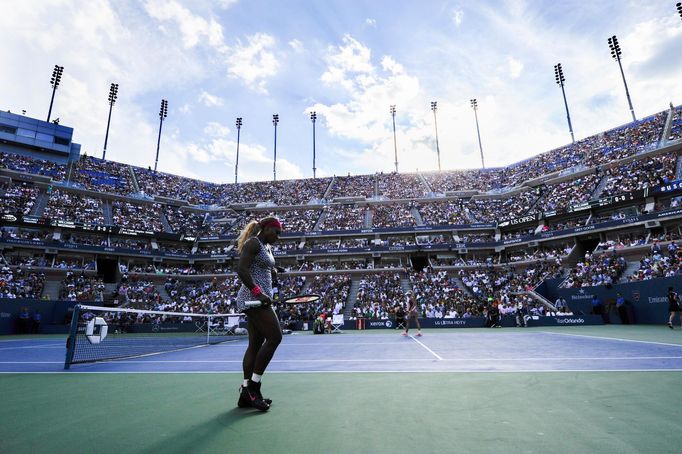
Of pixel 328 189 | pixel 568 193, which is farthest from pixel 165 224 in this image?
pixel 568 193

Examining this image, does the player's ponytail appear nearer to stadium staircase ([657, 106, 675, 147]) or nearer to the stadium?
the stadium

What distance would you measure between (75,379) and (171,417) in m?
3.60

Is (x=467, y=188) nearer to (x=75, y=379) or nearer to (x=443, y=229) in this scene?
(x=443, y=229)

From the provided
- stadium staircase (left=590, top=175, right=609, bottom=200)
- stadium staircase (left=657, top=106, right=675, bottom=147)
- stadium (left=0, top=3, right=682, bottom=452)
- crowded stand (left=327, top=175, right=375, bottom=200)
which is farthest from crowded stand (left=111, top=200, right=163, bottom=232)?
stadium staircase (left=657, top=106, right=675, bottom=147)

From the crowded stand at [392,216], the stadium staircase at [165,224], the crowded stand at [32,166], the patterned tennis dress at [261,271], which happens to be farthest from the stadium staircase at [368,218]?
the patterned tennis dress at [261,271]

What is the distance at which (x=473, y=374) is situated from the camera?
5.10m

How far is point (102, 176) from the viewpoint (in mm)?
46375

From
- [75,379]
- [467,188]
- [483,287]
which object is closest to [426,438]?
[75,379]

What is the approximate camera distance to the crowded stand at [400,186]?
4997 centimetres

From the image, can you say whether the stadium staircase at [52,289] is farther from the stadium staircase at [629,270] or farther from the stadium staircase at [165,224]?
the stadium staircase at [629,270]

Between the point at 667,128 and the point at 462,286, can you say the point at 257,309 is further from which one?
the point at 667,128

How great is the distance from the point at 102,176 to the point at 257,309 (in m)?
52.9

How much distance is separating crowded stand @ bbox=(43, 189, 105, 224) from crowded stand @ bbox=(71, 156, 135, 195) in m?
2.06

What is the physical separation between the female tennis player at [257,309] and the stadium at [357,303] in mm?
187
